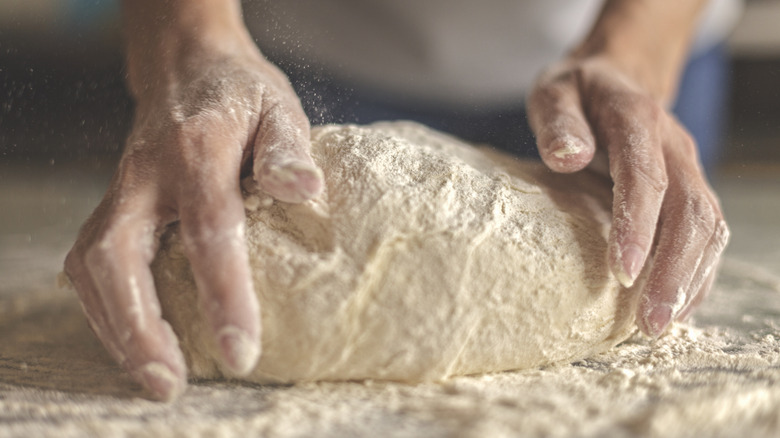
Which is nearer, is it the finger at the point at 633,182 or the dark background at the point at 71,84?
the finger at the point at 633,182

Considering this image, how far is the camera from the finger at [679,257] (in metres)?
0.99

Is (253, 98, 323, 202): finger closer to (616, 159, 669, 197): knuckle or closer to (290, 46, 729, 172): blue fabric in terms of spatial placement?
(290, 46, 729, 172): blue fabric

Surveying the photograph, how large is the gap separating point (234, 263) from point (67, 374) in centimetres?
40

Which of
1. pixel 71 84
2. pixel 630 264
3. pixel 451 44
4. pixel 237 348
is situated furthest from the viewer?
pixel 451 44

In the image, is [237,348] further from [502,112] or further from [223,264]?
[502,112]

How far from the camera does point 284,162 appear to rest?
0.88 metres

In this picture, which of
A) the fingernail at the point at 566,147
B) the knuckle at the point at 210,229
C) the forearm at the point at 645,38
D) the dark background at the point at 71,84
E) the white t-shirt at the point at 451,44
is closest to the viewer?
the knuckle at the point at 210,229

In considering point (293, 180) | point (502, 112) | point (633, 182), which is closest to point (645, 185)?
point (633, 182)

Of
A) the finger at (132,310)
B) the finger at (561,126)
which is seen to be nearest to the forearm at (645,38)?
the finger at (561,126)

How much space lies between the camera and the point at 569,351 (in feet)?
3.28

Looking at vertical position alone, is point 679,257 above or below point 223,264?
above

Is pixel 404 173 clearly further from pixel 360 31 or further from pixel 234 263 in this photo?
pixel 360 31

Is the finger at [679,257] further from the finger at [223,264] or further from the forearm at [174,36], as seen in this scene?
the forearm at [174,36]

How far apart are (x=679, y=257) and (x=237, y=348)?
2.34 ft
